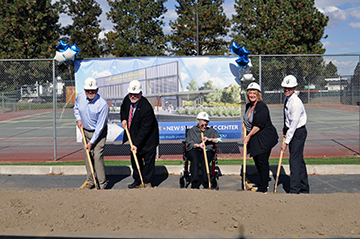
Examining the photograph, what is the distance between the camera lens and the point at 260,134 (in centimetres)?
583

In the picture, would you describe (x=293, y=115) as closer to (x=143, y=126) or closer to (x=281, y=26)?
(x=143, y=126)

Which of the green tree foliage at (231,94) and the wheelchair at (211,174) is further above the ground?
the green tree foliage at (231,94)

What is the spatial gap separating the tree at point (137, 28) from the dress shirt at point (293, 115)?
29.8 m

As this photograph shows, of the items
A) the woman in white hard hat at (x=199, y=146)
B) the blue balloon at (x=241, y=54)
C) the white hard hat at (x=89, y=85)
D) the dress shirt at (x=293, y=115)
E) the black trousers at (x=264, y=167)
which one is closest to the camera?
the dress shirt at (x=293, y=115)

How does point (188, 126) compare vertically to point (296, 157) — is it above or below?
above

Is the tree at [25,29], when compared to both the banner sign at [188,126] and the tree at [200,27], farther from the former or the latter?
the banner sign at [188,126]

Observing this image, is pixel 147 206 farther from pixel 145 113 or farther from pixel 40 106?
pixel 40 106

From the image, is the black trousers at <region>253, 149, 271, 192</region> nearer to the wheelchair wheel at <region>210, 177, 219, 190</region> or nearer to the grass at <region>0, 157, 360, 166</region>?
the wheelchair wheel at <region>210, 177, 219, 190</region>

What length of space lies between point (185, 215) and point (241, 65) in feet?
17.3

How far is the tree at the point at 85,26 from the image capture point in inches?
1490

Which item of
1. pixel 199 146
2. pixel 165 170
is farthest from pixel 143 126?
pixel 165 170

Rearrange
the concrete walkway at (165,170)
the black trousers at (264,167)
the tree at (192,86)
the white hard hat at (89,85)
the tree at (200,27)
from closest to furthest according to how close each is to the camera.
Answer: the black trousers at (264,167), the white hard hat at (89,85), the concrete walkway at (165,170), the tree at (192,86), the tree at (200,27)

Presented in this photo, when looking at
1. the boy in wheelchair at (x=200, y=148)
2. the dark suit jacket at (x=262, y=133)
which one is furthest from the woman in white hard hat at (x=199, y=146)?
the dark suit jacket at (x=262, y=133)

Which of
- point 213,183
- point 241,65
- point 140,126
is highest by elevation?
point 241,65
